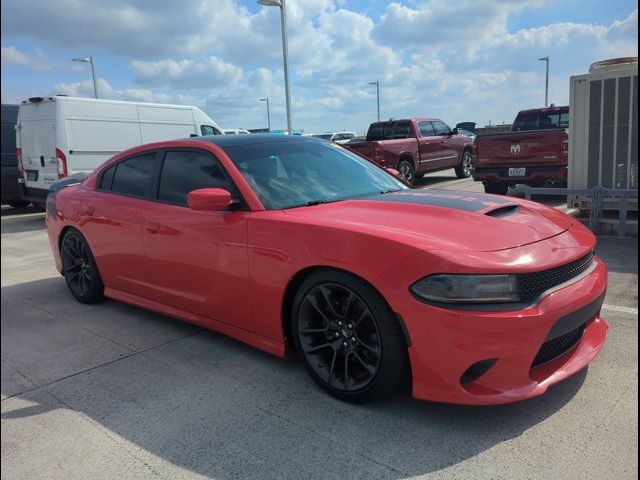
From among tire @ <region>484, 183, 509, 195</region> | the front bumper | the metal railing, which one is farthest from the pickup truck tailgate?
the front bumper

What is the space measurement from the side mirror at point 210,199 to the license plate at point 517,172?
7577 millimetres

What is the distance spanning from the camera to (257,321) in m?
3.22

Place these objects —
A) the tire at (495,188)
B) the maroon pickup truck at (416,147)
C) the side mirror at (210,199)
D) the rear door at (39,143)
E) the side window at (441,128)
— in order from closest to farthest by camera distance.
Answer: the side mirror at (210,199) < the tire at (495,188) < the rear door at (39,143) < the maroon pickup truck at (416,147) < the side window at (441,128)

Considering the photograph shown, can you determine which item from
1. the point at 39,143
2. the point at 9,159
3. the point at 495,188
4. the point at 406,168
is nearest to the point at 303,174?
the point at 495,188

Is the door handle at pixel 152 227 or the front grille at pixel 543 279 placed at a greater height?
the door handle at pixel 152 227

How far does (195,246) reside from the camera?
3.52m

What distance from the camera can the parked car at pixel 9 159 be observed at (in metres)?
12.6

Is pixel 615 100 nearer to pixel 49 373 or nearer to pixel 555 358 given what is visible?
pixel 555 358

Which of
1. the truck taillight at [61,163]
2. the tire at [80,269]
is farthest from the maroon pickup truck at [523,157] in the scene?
the truck taillight at [61,163]

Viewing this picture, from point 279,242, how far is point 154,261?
1390 mm

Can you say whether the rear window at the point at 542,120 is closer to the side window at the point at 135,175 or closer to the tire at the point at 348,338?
the side window at the point at 135,175

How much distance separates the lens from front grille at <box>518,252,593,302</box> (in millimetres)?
2406

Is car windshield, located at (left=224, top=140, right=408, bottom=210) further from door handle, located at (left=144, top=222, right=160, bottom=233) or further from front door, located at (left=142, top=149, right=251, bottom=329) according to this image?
door handle, located at (left=144, top=222, right=160, bottom=233)

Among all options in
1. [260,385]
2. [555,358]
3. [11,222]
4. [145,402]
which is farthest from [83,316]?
[11,222]
